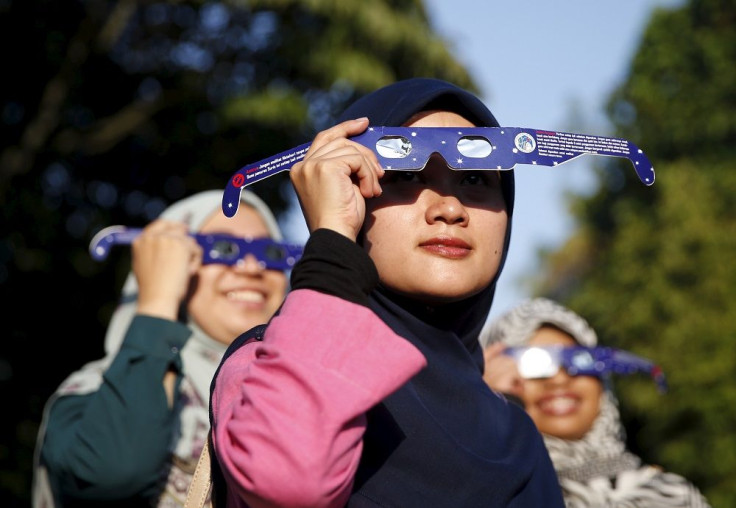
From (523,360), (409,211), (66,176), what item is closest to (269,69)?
A: (66,176)

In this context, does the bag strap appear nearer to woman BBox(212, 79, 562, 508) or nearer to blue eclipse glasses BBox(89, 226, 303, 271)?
woman BBox(212, 79, 562, 508)

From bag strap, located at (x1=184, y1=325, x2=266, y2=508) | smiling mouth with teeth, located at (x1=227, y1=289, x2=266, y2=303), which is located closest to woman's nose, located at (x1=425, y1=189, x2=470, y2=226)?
bag strap, located at (x1=184, y1=325, x2=266, y2=508)

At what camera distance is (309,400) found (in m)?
1.80

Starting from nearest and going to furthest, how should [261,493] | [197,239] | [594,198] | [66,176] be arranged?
1. [261,493]
2. [197,239]
3. [66,176]
4. [594,198]

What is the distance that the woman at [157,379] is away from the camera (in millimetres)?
3262

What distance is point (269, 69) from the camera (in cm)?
1036

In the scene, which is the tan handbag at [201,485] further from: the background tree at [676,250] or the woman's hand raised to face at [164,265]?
the background tree at [676,250]

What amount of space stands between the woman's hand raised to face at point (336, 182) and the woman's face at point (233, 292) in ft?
5.78

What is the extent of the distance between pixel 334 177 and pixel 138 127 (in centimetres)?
846

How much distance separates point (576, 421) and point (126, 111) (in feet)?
21.9

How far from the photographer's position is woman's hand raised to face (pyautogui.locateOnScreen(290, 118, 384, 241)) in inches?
79.4

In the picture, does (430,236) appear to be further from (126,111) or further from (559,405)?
(126,111)

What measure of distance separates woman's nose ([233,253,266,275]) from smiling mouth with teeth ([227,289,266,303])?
8 cm

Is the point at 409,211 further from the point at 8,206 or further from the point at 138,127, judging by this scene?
the point at 138,127
